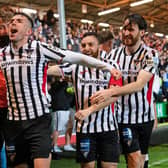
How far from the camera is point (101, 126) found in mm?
3098

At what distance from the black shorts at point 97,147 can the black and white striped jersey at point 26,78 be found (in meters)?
0.50

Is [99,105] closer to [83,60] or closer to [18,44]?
[83,60]

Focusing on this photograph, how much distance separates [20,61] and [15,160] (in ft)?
2.26

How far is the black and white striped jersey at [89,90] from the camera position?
309 cm

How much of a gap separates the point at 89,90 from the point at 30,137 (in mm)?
635

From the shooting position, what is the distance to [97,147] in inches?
124

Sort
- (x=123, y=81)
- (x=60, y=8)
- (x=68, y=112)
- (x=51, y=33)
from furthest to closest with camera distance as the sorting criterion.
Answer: (x=51, y=33)
(x=68, y=112)
(x=60, y=8)
(x=123, y=81)

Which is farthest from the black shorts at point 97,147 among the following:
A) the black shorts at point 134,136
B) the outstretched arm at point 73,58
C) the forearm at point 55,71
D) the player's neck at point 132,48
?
the player's neck at point 132,48

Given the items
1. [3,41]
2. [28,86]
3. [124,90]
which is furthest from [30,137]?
[3,41]

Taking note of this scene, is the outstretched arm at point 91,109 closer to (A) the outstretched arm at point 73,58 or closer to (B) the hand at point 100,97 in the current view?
(B) the hand at point 100,97

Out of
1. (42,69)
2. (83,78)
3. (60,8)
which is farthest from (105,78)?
(60,8)

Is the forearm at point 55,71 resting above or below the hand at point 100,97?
above

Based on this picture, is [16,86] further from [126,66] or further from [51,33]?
[51,33]

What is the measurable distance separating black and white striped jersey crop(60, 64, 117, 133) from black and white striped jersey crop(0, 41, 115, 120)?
40 centimetres
